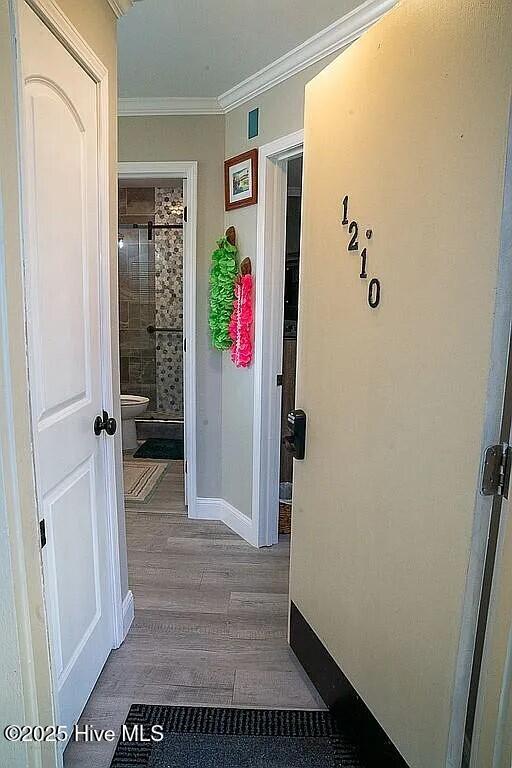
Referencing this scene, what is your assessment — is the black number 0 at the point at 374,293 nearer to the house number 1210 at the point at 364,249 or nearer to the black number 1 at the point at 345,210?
the house number 1210 at the point at 364,249

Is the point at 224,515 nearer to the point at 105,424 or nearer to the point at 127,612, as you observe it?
the point at 127,612

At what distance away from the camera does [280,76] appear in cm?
246

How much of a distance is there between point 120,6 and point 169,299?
3562 millimetres

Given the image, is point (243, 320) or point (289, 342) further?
point (289, 342)

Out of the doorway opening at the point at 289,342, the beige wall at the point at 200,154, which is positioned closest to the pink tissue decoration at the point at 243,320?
the beige wall at the point at 200,154

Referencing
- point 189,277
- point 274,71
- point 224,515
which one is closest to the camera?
point 274,71

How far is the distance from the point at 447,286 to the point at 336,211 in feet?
1.96

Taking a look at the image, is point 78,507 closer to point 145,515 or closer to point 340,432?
point 340,432

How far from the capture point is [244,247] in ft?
9.46

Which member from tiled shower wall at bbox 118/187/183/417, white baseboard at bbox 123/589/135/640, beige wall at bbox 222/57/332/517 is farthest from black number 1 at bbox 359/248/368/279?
tiled shower wall at bbox 118/187/183/417

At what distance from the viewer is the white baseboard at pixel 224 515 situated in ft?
10.0

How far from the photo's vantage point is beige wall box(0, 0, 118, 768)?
0.83m

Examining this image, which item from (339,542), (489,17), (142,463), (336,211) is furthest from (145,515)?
(489,17)

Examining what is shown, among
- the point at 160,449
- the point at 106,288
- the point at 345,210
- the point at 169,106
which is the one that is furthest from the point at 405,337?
the point at 160,449
